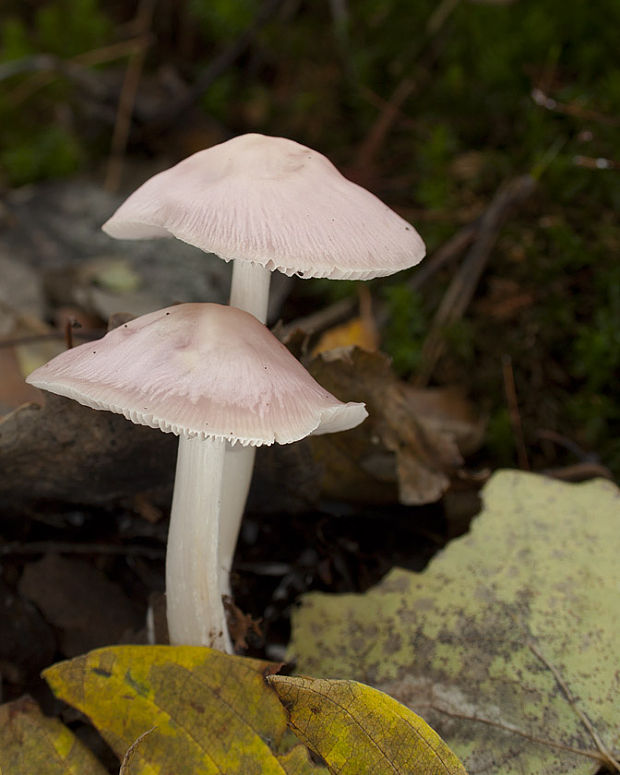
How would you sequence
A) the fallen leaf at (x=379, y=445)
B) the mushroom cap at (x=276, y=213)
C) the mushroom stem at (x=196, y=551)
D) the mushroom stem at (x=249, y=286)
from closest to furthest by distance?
the mushroom cap at (x=276, y=213)
the mushroom stem at (x=196, y=551)
the mushroom stem at (x=249, y=286)
the fallen leaf at (x=379, y=445)

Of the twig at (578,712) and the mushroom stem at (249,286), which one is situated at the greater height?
the mushroom stem at (249,286)

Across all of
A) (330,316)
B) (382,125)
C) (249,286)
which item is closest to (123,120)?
(382,125)

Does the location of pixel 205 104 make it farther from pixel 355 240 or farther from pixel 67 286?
pixel 355 240

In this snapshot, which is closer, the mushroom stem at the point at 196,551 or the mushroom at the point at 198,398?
the mushroom at the point at 198,398

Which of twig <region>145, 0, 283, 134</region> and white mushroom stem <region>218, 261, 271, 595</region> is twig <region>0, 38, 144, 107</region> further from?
white mushroom stem <region>218, 261, 271, 595</region>

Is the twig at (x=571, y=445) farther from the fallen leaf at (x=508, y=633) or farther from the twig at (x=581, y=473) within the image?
the fallen leaf at (x=508, y=633)

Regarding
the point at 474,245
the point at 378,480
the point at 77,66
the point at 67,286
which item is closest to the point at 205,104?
the point at 77,66

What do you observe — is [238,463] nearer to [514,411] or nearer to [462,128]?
[514,411]

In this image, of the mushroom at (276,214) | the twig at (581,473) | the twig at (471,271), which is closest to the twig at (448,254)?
the twig at (471,271)
